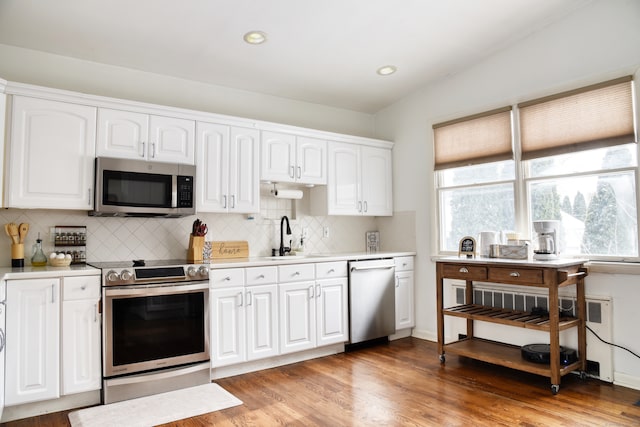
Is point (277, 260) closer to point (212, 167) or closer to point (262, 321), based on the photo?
point (262, 321)

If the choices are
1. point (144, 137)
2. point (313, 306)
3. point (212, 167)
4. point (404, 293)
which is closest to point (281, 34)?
point (212, 167)

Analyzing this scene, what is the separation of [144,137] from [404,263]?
9.34 ft

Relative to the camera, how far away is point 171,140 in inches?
142

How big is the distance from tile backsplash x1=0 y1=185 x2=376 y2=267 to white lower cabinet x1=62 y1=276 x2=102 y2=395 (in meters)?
0.62

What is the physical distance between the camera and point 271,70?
408 cm

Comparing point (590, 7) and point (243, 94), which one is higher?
point (590, 7)

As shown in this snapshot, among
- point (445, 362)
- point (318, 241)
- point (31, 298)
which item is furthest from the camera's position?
point (318, 241)

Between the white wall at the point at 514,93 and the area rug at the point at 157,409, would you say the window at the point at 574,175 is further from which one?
the area rug at the point at 157,409

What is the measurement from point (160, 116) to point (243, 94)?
1.08m

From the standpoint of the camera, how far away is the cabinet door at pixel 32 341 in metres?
2.71

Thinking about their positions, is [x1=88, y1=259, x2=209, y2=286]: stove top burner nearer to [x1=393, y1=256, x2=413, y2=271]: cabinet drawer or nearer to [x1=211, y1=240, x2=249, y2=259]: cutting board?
[x1=211, y1=240, x2=249, y2=259]: cutting board

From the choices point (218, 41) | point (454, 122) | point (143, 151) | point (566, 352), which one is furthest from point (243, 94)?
point (566, 352)

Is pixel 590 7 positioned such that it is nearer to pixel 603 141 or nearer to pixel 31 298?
pixel 603 141

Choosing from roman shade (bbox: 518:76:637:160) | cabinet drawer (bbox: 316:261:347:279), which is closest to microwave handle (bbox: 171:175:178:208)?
cabinet drawer (bbox: 316:261:347:279)
